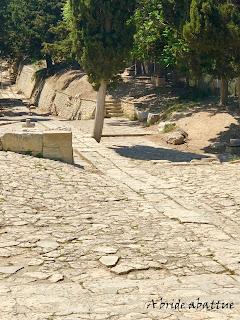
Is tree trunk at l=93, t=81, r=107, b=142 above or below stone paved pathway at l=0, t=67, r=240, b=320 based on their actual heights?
above

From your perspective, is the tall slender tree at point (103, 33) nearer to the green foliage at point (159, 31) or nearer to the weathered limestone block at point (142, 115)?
the green foliage at point (159, 31)

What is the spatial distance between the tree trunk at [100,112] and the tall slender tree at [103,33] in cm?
74

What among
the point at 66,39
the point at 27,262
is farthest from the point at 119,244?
the point at 66,39

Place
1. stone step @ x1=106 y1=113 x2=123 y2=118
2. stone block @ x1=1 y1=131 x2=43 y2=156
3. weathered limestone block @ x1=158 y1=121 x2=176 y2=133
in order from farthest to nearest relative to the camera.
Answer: stone step @ x1=106 y1=113 x2=123 y2=118
weathered limestone block @ x1=158 y1=121 x2=176 y2=133
stone block @ x1=1 y1=131 x2=43 y2=156

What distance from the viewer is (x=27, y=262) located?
19.5 ft

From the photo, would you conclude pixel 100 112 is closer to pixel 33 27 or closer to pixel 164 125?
pixel 164 125

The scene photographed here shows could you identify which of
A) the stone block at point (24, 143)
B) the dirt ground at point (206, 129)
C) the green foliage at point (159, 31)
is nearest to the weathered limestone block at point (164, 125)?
the dirt ground at point (206, 129)

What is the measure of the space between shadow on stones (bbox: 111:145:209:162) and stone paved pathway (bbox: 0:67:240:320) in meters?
3.84

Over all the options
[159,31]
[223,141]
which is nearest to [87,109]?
[159,31]

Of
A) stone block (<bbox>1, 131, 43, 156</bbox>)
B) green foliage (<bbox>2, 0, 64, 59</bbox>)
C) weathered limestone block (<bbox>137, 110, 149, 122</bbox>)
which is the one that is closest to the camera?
stone block (<bbox>1, 131, 43, 156</bbox>)

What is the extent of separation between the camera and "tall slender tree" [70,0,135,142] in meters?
16.5

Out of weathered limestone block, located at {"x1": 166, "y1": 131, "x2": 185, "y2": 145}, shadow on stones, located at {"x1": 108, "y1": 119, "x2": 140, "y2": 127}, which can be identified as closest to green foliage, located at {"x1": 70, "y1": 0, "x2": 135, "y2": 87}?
weathered limestone block, located at {"x1": 166, "y1": 131, "x2": 185, "y2": 145}

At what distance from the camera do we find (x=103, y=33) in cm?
1661

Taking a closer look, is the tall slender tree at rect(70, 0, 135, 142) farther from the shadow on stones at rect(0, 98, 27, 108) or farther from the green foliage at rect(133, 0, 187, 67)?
the shadow on stones at rect(0, 98, 27, 108)
